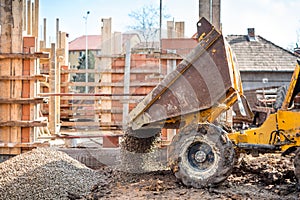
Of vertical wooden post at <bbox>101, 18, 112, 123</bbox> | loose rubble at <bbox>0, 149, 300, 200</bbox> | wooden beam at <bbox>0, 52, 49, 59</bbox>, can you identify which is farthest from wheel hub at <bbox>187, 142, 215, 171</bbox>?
vertical wooden post at <bbox>101, 18, 112, 123</bbox>

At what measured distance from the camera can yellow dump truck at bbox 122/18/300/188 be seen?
20.2ft

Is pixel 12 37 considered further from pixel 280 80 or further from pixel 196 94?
pixel 280 80

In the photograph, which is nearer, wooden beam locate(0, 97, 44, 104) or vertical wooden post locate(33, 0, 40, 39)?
wooden beam locate(0, 97, 44, 104)

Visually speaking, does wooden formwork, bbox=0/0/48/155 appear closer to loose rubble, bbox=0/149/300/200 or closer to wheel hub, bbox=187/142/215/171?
loose rubble, bbox=0/149/300/200

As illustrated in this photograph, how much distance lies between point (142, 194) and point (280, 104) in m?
2.68

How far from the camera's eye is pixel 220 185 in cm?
606

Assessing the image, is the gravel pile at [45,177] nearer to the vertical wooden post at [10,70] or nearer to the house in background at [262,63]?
the vertical wooden post at [10,70]

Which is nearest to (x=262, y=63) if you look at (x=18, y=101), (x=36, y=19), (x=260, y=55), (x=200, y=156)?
(x=260, y=55)

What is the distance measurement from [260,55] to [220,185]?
70.9 feet

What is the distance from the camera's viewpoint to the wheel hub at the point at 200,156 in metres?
6.28

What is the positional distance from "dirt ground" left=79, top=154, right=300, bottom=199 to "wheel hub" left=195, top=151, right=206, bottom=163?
45 cm

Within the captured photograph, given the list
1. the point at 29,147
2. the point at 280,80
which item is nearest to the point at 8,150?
the point at 29,147

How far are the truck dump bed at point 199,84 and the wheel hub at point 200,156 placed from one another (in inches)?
25.6

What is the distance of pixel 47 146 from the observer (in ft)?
27.3
